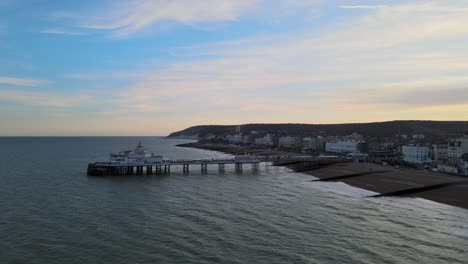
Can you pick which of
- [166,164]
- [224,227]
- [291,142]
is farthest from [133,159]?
[291,142]

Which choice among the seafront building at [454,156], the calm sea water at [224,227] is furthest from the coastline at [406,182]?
the seafront building at [454,156]

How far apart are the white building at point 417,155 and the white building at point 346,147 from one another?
2547cm

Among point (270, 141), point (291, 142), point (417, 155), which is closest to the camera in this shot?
point (417, 155)

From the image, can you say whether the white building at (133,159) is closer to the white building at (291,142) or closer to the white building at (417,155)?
the white building at (417,155)

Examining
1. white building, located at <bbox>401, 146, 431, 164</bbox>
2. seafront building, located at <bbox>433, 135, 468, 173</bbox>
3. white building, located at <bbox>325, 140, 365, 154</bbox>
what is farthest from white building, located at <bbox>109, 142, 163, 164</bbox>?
white building, located at <bbox>325, 140, 365, 154</bbox>

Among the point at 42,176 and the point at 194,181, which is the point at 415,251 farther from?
the point at 42,176

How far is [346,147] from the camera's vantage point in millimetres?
110625

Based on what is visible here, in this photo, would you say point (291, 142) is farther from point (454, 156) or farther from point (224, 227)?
point (224, 227)

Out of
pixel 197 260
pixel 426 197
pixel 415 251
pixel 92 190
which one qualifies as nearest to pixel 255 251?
pixel 197 260

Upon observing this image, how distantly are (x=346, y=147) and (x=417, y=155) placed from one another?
114 ft

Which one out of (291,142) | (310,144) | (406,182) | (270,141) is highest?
(270,141)

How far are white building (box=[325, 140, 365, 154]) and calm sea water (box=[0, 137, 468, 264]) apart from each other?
66.4m

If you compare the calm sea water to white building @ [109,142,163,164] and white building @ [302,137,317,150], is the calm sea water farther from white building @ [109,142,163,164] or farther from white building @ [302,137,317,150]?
white building @ [302,137,317,150]

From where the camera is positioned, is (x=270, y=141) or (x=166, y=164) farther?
(x=270, y=141)
